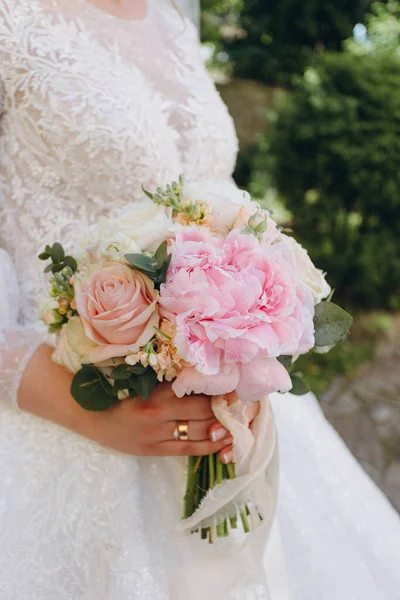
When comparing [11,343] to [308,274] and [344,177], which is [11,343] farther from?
[344,177]

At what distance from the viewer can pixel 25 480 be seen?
105 centimetres

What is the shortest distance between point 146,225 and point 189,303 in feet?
0.51

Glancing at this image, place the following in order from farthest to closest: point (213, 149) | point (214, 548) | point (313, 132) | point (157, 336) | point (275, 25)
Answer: point (275, 25) → point (313, 132) → point (213, 149) → point (214, 548) → point (157, 336)

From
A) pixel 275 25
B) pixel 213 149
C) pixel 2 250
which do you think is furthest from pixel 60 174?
pixel 275 25

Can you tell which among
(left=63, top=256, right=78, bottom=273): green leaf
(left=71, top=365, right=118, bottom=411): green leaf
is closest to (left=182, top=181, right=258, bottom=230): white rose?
(left=63, top=256, right=78, bottom=273): green leaf

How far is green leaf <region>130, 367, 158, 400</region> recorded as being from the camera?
867mm

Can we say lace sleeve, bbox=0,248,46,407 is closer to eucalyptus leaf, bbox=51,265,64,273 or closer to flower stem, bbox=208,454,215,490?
eucalyptus leaf, bbox=51,265,64,273

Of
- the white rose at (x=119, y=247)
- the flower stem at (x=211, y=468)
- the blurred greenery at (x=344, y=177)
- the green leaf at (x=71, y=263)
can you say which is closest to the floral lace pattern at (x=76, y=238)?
the flower stem at (x=211, y=468)

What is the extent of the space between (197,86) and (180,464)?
3.00ft

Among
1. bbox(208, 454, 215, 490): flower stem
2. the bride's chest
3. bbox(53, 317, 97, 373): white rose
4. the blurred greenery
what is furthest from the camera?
the blurred greenery

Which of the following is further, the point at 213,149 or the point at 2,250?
the point at 213,149

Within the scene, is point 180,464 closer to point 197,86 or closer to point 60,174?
point 60,174

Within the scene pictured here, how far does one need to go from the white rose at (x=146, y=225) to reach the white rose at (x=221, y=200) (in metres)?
0.06

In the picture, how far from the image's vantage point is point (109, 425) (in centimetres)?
100
